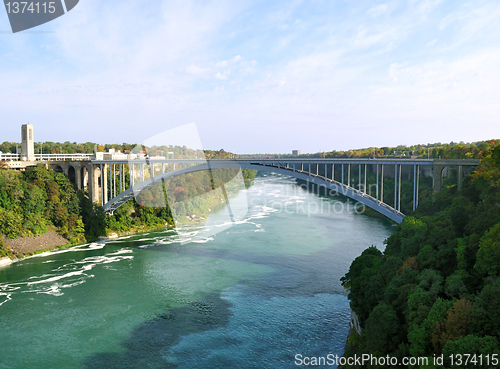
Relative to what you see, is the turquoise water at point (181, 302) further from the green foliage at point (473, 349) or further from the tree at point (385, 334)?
the green foliage at point (473, 349)

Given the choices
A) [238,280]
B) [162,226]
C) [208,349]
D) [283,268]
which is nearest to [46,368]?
[208,349]

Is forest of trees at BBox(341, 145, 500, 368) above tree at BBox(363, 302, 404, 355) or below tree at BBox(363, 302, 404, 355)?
above

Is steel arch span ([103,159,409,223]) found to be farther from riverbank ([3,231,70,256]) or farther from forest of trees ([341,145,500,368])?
riverbank ([3,231,70,256])

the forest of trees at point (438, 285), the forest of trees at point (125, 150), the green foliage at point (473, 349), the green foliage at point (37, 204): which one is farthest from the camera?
the forest of trees at point (125, 150)

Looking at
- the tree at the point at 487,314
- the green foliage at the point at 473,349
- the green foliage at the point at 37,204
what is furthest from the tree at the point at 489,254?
the green foliage at the point at 37,204

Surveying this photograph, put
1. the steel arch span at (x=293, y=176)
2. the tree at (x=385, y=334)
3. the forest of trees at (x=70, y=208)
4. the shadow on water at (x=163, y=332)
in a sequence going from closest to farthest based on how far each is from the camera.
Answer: the tree at (x=385, y=334)
the shadow on water at (x=163, y=332)
the steel arch span at (x=293, y=176)
the forest of trees at (x=70, y=208)

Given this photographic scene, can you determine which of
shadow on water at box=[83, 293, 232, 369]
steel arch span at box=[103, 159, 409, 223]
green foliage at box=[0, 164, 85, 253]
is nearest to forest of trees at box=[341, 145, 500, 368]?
steel arch span at box=[103, 159, 409, 223]
